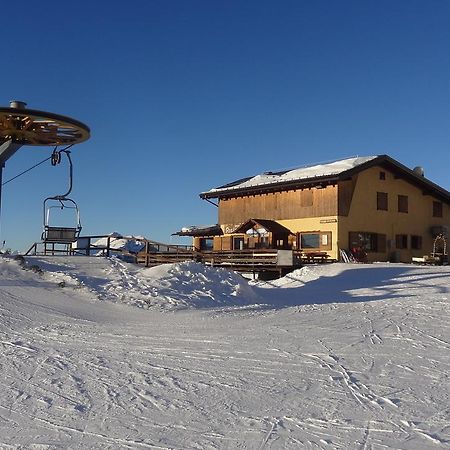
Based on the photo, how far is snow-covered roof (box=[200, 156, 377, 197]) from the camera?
32.8 meters

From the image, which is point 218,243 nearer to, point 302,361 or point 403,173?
point 403,173

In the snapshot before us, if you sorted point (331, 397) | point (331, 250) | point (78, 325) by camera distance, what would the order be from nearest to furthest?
point (331, 397), point (78, 325), point (331, 250)

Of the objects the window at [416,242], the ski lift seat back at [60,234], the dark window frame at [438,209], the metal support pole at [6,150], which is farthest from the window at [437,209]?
the metal support pole at [6,150]

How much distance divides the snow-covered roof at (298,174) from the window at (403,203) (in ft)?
11.6

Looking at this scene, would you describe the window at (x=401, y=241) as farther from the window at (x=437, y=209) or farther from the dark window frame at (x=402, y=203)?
the window at (x=437, y=209)

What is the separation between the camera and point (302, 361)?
8.47 metres

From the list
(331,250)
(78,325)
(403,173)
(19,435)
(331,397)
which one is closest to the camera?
(19,435)

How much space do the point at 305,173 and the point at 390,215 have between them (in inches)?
228

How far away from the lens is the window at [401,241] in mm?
35334

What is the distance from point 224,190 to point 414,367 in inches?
1184

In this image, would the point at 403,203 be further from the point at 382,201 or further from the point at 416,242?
the point at 416,242

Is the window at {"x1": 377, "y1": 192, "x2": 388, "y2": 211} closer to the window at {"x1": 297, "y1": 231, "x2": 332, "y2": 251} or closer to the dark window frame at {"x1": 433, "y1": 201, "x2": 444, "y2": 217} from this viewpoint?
the window at {"x1": 297, "y1": 231, "x2": 332, "y2": 251}

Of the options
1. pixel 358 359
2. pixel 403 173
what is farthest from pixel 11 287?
pixel 403 173

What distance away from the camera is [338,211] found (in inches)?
1243
